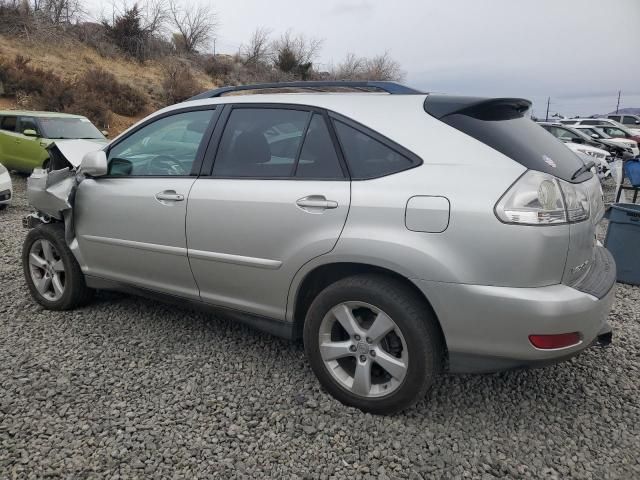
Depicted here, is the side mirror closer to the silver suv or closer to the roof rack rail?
the silver suv

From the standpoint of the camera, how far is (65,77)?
818 inches

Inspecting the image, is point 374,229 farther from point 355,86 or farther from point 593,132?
point 593,132

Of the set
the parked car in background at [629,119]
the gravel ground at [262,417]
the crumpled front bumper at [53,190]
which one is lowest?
the gravel ground at [262,417]

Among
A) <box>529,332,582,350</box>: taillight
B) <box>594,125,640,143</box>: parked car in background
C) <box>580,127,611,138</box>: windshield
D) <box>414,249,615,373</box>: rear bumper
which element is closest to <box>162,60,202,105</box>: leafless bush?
<box>580,127,611,138</box>: windshield

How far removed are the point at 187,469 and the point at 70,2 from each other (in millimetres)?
29199

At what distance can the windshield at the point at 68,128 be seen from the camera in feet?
33.6

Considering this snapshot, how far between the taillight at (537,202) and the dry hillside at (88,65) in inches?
743

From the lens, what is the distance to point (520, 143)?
2357mm

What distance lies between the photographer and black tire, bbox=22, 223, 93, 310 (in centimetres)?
374

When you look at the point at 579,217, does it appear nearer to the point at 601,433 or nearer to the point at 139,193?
the point at 601,433

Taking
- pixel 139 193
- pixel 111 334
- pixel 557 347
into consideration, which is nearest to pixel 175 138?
pixel 139 193

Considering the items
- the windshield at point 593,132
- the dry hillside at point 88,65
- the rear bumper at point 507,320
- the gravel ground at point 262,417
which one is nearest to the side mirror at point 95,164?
the gravel ground at point 262,417

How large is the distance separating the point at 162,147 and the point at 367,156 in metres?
1.61

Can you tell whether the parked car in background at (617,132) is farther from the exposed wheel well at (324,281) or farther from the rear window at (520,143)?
the exposed wheel well at (324,281)
